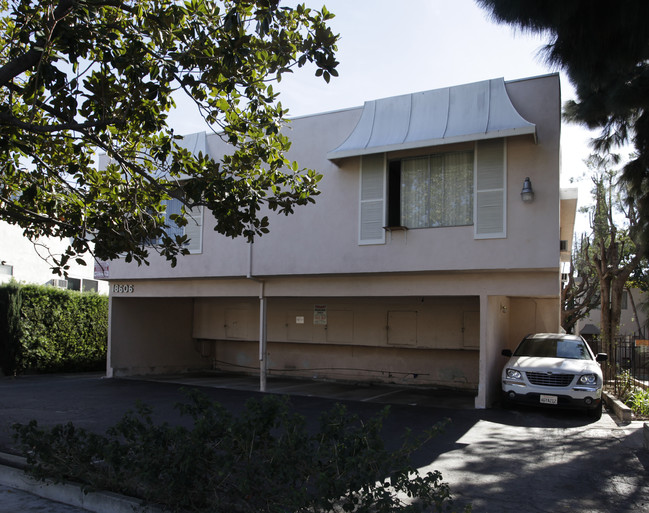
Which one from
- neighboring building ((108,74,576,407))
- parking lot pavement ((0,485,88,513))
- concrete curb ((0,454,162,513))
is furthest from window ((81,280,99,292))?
parking lot pavement ((0,485,88,513))

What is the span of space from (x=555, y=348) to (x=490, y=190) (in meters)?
3.64

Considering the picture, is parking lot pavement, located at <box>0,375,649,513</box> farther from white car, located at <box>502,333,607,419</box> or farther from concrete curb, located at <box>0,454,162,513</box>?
concrete curb, located at <box>0,454,162,513</box>

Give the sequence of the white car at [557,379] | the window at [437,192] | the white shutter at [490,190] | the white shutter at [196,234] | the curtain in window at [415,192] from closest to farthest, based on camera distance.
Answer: the white car at [557,379] < the white shutter at [490,190] < the window at [437,192] < the curtain in window at [415,192] < the white shutter at [196,234]

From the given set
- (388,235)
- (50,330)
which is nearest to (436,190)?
(388,235)

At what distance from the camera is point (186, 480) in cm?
461

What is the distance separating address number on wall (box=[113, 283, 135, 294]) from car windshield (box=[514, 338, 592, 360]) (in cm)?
1098

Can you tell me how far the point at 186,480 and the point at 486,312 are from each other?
27.5 ft

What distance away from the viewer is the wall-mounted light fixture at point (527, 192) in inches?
427

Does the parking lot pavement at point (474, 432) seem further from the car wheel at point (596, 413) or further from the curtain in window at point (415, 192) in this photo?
the curtain in window at point (415, 192)

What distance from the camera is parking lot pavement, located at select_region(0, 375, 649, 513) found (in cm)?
592

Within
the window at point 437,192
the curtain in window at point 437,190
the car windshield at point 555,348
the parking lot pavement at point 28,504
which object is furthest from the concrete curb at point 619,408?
the parking lot pavement at point 28,504

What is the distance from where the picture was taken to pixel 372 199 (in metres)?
12.5

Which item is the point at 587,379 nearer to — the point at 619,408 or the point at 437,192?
the point at 619,408

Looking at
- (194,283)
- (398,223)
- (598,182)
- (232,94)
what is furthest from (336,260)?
(598,182)
